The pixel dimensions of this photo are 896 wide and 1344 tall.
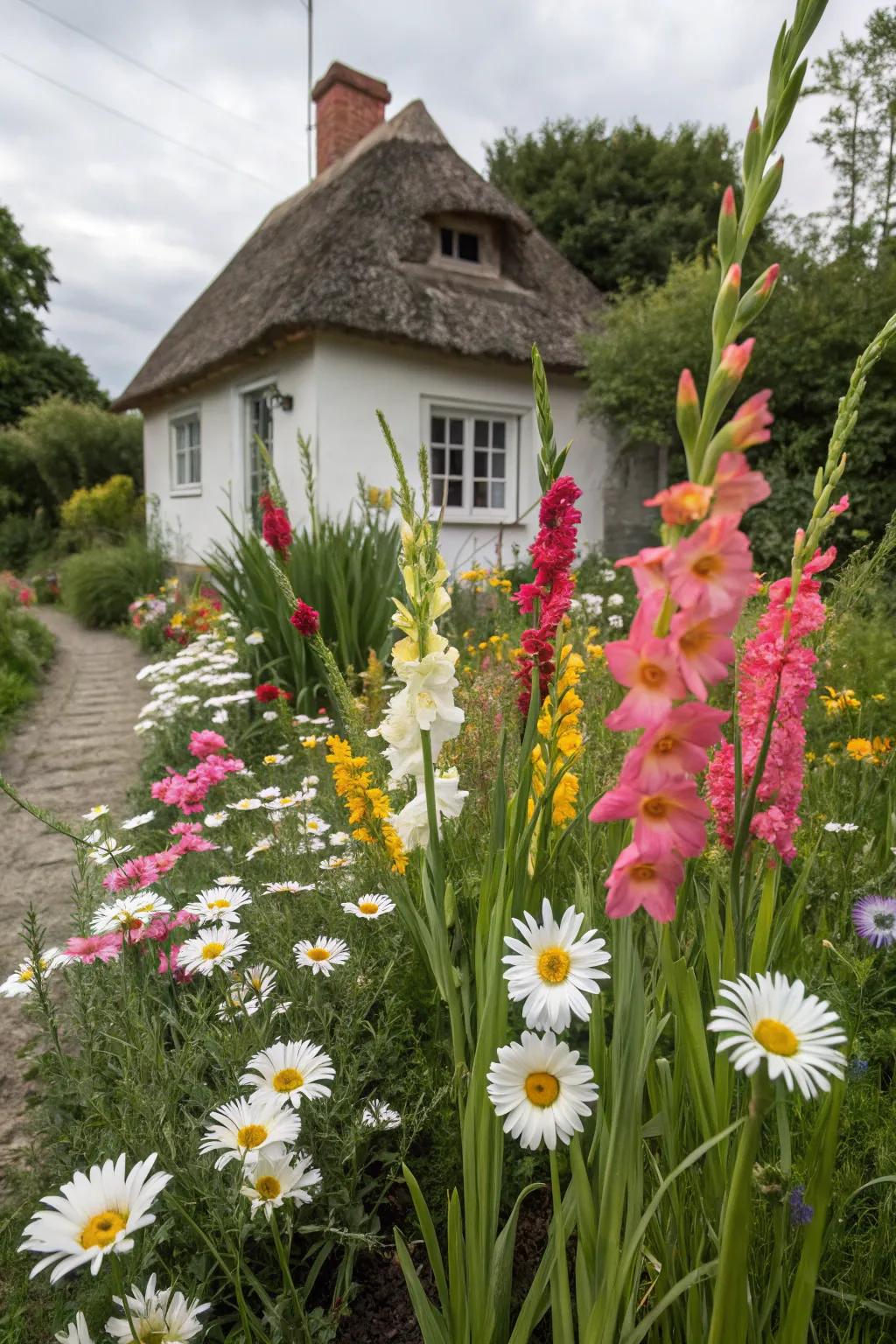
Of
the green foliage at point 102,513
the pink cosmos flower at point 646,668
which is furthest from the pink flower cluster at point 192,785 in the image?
the green foliage at point 102,513

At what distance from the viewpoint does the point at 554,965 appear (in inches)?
36.1

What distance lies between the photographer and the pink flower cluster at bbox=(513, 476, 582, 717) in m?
1.21

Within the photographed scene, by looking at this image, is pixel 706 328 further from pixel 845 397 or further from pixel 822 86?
pixel 845 397

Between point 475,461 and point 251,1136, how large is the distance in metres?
8.42

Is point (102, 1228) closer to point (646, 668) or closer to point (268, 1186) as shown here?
point (268, 1186)

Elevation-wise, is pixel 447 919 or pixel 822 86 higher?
pixel 822 86

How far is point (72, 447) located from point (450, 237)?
383 inches

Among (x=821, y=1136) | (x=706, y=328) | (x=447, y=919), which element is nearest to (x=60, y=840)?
(x=447, y=919)

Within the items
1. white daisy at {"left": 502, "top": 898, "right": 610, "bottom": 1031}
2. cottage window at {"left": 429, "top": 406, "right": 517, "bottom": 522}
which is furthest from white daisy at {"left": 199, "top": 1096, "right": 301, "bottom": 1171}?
cottage window at {"left": 429, "top": 406, "right": 517, "bottom": 522}

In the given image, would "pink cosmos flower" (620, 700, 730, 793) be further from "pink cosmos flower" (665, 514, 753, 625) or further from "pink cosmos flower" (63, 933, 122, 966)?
"pink cosmos flower" (63, 933, 122, 966)

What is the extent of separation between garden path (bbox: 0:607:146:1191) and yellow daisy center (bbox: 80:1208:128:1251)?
1066mm

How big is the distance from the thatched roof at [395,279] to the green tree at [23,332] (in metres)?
13.9

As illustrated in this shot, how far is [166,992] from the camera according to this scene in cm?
169

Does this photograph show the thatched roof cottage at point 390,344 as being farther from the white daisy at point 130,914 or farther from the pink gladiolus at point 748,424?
the pink gladiolus at point 748,424
